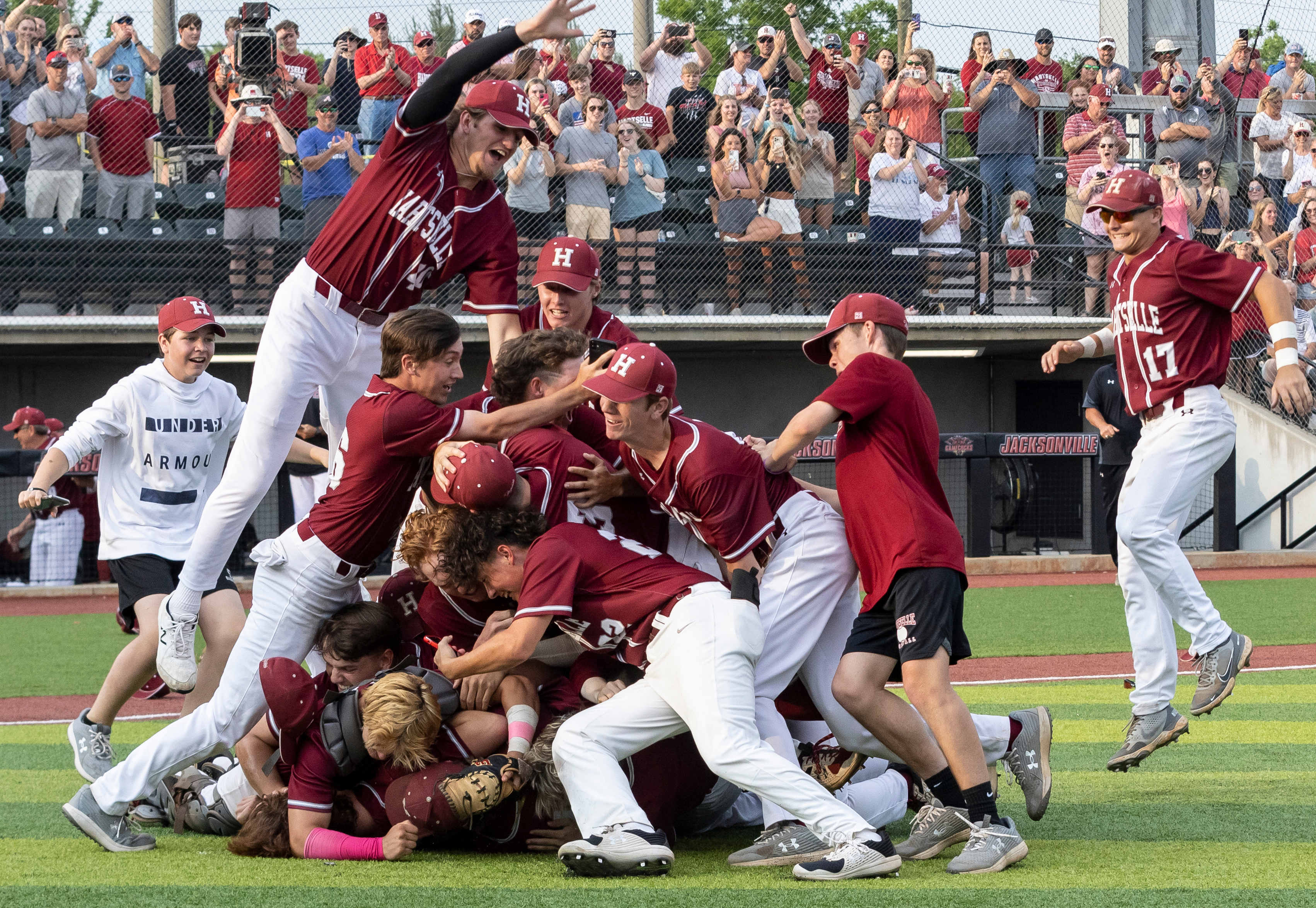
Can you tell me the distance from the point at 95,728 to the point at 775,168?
11040 mm

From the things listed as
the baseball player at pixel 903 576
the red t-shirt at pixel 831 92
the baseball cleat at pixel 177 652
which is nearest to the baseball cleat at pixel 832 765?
the baseball player at pixel 903 576

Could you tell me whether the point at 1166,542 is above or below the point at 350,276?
below

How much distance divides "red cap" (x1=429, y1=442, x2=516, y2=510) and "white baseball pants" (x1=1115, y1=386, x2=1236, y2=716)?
283 cm

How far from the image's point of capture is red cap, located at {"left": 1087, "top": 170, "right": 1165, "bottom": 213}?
624cm

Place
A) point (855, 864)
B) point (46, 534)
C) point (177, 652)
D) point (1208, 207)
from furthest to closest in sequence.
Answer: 1. point (1208, 207)
2. point (46, 534)
3. point (177, 652)
4. point (855, 864)

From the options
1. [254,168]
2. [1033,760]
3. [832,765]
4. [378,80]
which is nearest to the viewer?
[832,765]

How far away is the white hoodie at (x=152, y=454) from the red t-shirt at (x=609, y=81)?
29.6 ft

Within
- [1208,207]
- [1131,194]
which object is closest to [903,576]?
[1131,194]

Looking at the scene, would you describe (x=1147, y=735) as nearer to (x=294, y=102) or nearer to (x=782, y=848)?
(x=782, y=848)

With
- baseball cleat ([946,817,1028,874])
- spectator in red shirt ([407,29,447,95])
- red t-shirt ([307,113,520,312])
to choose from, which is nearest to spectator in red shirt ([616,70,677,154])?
spectator in red shirt ([407,29,447,95])

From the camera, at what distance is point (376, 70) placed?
1477 centimetres

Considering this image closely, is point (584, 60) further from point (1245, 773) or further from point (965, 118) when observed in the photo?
point (1245, 773)

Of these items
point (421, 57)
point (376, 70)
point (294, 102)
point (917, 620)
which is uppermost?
point (421, 57)

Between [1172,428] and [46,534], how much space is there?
11.2m
